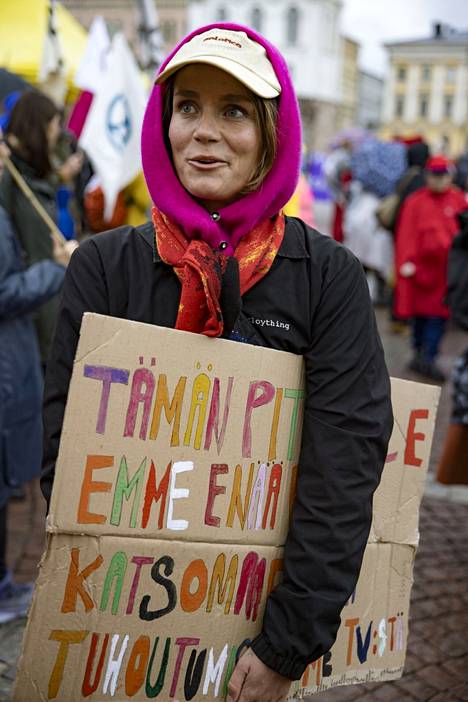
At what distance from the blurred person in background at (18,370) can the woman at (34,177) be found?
79 centimetres

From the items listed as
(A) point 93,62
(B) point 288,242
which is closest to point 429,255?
(A) point 93,62

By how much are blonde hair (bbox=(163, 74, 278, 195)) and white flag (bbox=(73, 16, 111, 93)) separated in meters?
5.16

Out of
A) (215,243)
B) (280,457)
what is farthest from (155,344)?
(280,457)

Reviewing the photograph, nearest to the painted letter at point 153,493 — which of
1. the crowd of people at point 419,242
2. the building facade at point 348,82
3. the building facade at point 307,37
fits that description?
the crowd of people at point 419,242

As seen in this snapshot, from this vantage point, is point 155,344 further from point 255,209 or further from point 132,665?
point 132,665

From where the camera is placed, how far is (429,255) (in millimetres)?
7871

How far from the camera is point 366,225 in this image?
10664 mm

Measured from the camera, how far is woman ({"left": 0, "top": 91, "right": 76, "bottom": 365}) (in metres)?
4.11

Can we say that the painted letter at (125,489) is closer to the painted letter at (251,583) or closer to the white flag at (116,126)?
the painted letter at (251,583)

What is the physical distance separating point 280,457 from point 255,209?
0.50m

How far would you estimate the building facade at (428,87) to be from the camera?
97.9 meters

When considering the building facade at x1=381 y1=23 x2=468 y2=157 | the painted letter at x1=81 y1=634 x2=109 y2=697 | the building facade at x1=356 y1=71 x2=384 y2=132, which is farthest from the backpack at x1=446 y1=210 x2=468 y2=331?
the building facade at x1=356 y1=71 x2=384 y2=132

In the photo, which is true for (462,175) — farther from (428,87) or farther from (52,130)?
(428,87)

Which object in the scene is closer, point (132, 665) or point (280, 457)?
point (132, 665)
